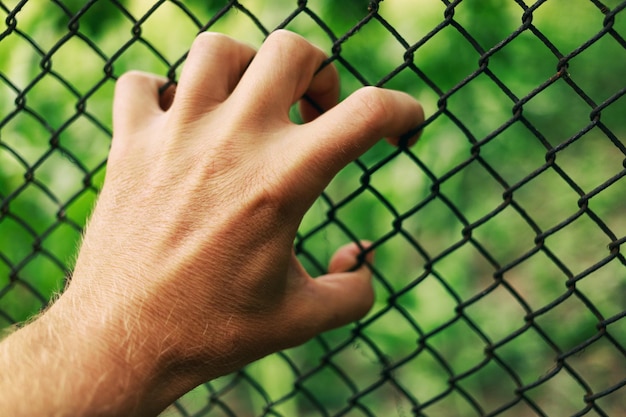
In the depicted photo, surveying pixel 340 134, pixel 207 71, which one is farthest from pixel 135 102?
pixel 340 134

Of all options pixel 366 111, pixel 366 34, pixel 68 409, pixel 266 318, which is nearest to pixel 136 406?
pixel 68 409

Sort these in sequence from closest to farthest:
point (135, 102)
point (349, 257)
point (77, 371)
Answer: point (77, 371)
point (135, 102)
point (349, 257)

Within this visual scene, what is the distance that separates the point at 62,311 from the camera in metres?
1.18

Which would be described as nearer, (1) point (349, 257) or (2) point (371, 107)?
(2) point (371, 107)

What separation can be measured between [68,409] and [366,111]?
25.3 inches

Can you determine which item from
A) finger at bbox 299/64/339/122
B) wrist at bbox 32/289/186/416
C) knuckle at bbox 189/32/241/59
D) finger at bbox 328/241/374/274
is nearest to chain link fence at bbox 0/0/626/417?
finger at bbox 328/241/374/274

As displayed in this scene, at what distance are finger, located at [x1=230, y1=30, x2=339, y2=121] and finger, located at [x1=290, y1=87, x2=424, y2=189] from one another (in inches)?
2.6

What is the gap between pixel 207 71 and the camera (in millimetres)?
1290

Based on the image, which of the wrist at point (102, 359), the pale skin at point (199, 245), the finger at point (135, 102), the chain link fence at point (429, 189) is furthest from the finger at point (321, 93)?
the chain link fence at point (429, 189)

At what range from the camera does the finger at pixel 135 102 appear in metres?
1.37

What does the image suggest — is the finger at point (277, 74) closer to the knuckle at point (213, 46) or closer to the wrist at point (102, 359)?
the knuckle at point (213, 46)

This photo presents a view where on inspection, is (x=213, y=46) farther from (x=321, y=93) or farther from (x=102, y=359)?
(x=102, y=359)

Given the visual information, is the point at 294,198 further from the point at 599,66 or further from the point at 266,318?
the point at 599,66

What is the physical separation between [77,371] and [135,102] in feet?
1.77
